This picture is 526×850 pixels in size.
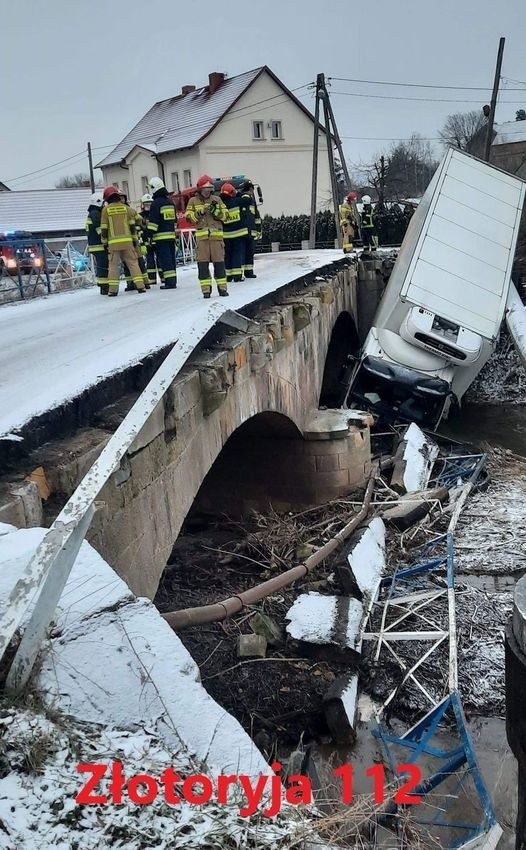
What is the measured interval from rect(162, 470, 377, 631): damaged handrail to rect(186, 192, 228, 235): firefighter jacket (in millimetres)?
4155

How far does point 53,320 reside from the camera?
9117 millimetres

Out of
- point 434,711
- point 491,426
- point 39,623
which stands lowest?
point 491,426

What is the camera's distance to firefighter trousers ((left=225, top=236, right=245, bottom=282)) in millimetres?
12422

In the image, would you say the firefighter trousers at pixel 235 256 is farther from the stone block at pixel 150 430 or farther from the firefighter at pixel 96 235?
the stone block at pixel 150 430

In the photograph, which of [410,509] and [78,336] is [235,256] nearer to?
[410,509]

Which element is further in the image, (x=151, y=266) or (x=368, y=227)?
(x=368, y=227)

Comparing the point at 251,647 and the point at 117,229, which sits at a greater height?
the point at 117,229

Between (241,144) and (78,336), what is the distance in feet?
109

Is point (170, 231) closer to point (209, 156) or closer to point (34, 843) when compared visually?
A: point (34, 843)

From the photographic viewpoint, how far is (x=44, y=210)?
3897 centimetres

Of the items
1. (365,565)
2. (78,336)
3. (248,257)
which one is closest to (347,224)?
(248,257)

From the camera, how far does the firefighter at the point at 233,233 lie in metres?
11.4

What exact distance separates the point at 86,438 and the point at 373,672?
15.1 ft

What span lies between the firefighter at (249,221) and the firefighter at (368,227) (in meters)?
10.2
